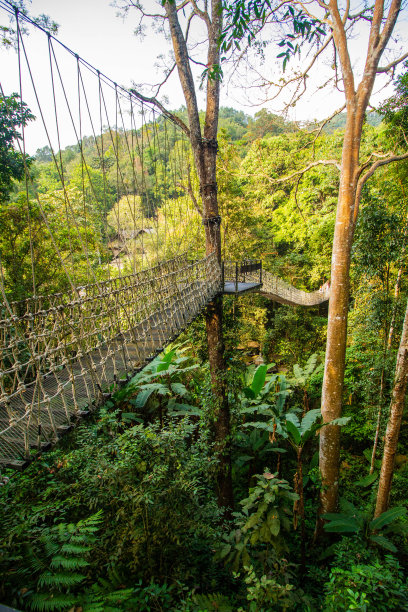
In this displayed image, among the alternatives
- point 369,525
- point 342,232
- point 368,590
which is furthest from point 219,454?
point 342,232

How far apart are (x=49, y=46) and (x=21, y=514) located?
351 cm

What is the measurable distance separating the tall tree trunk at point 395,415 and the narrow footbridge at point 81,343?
7.08 ft

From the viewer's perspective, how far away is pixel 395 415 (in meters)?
3.29

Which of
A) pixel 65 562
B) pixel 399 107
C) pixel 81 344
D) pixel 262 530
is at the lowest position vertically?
pixel 262 530

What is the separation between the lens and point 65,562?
1668mm

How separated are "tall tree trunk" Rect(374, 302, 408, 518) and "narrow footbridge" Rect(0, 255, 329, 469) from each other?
84.9 inches

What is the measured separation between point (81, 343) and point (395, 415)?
3252 millimetres

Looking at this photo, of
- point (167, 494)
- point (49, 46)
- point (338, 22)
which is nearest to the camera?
point (167, 494)

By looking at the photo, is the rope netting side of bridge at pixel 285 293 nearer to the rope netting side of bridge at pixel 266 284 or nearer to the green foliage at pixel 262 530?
the rope netting side of bridge at pixel 266 284

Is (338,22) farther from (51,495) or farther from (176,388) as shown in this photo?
(51,495)

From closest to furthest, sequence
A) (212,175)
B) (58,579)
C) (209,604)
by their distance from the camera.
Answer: (58,579)
(209,604)
(212,175)

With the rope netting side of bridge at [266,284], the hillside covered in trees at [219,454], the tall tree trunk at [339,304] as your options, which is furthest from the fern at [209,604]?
the rope netting side of bridge at [266,284]

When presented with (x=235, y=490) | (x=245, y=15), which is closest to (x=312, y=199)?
(x=235, y=490)

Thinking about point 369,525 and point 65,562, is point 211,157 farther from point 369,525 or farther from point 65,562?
point 369,525
